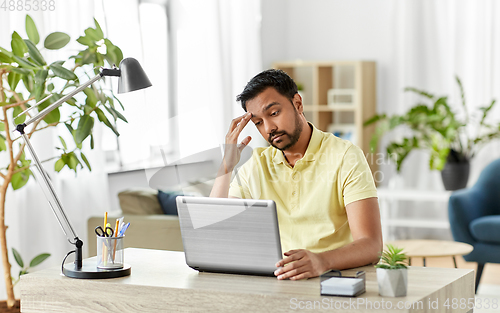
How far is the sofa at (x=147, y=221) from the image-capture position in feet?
10.9

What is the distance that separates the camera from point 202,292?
1429 millimetres

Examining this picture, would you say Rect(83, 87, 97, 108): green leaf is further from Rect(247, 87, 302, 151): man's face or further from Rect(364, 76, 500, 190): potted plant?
Rect(364, 76, 500, 190): potted plant

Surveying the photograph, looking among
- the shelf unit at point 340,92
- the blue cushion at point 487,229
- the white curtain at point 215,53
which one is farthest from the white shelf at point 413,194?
the white curtain at point 215,53

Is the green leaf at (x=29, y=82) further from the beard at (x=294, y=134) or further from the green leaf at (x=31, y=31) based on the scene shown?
the beard at (x=294, y=134)

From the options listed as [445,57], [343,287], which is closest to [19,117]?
[343,287]

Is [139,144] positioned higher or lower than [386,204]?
higher

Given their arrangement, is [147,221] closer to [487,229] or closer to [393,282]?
[487,229]

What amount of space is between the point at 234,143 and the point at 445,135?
10.6 feet

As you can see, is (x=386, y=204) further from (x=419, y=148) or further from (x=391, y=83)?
(x=391, y=83)

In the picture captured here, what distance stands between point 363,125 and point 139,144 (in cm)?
198

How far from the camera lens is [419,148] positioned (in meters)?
4.92

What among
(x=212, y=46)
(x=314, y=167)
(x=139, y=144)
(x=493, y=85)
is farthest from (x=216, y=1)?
(x=314, y=167)

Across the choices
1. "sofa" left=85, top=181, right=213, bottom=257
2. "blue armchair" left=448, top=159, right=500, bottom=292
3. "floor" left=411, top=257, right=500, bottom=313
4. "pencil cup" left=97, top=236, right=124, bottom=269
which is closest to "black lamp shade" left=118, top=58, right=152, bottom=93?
"pencil cup" left=97, top=236, right=124, bottom=269

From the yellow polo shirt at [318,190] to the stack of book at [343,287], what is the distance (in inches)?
15.5
